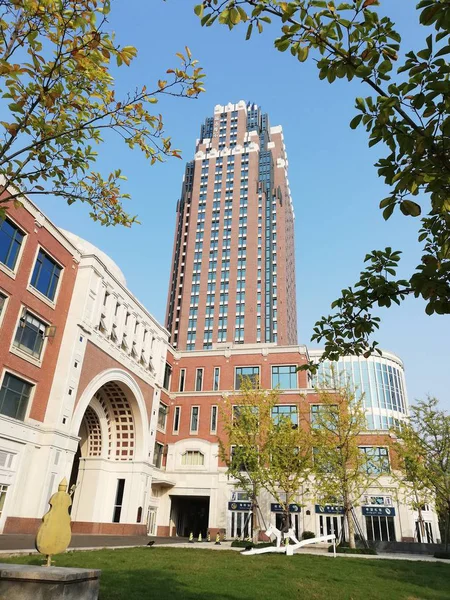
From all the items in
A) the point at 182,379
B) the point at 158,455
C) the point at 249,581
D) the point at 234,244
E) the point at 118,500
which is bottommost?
the point at 249,581

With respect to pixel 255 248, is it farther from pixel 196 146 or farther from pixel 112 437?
pixel 112 437

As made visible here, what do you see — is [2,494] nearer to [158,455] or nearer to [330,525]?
[158,455]

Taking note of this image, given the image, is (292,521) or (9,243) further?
(292,521)

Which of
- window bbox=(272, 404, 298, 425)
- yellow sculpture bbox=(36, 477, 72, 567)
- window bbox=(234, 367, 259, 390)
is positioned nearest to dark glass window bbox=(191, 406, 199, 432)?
window bbox=(234, 367, 259, 390)

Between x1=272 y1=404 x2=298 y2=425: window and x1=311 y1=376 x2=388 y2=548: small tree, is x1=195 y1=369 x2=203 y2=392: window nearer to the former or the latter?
x1=272 y1=404 x2=298 y2=425: window

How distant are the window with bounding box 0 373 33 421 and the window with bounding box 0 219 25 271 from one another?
5821 mm

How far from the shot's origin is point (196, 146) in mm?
118062

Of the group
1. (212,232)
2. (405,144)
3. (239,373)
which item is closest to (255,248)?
(212,232)

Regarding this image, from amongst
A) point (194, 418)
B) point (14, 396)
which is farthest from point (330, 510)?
point (14, 396)

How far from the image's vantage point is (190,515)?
4450 centimetres

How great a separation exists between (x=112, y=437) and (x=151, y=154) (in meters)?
32.2

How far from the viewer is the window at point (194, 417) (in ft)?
139

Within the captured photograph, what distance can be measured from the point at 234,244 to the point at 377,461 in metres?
64.7

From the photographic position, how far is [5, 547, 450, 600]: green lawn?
972cm
